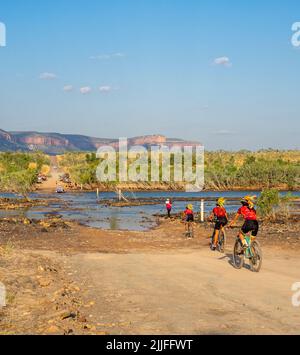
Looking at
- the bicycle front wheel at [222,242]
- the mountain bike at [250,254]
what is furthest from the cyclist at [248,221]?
the bicycle front wheel at [222,242]

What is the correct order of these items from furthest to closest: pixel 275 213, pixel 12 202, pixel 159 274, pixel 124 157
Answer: pixel 124 157, pixel 12 202, pixel 275 213, pixel 159 274

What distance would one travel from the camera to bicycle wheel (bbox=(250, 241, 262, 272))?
45.0ft

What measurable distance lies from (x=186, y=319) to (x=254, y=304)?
5.95 ft

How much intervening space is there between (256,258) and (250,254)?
258 mm

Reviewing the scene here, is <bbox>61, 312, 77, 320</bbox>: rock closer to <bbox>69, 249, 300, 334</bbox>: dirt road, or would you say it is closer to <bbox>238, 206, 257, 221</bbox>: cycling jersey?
<bbox>69, 249, 300, 334</bbox>: dirt road

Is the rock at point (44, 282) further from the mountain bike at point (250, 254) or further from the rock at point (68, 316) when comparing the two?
the mountain bike at point (250, 254)

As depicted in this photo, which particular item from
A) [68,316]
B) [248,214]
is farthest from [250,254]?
[68,316]

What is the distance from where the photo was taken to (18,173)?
232ft

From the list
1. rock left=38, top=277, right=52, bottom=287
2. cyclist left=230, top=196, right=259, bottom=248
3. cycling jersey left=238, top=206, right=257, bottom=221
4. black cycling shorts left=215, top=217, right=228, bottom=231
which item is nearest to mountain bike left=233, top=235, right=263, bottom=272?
cyclist left=230, top=196, right=259, bottom=248

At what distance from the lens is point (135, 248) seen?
20609 millimetres

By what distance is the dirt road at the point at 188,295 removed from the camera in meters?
8.45
